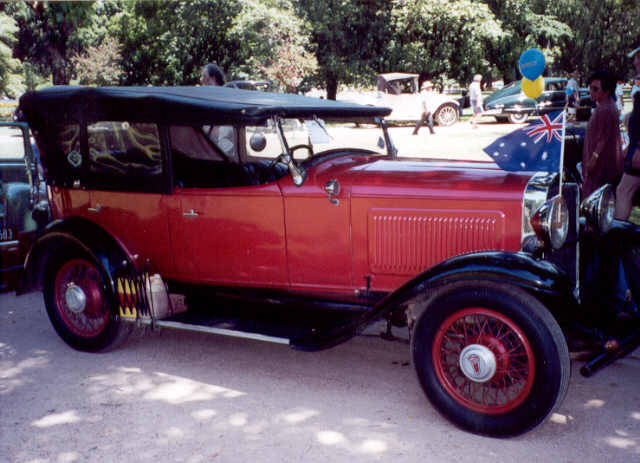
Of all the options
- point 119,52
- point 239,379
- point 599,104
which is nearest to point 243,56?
point 119,52

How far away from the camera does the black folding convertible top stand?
3.81 metres

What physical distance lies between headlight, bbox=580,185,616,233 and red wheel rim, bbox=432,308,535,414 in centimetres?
130

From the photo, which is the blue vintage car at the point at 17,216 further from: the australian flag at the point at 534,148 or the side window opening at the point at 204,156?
the australian flag at the point at 534,148

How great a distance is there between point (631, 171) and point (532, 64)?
2185 millimetres

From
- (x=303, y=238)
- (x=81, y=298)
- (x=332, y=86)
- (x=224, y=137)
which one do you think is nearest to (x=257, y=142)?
(x=224, y=137)

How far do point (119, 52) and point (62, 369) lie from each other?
35.5 meters

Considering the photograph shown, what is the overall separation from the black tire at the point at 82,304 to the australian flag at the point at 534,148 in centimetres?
274

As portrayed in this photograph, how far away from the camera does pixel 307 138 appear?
4188 millimetres

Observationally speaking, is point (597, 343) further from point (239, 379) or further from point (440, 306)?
point (239, 379)

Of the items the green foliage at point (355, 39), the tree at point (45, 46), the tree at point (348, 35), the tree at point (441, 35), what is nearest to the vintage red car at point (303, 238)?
the green foliage at point (355, 39)

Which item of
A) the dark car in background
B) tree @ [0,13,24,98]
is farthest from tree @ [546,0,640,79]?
tree @ [0,13,24,98]

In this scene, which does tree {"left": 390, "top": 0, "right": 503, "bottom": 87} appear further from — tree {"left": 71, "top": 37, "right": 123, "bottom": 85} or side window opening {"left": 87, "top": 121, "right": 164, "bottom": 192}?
side window opening {"left": 87, "top": 121, "right": 164, "bottom": 192}

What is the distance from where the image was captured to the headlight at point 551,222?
3.29m

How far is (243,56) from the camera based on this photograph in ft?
96.5
